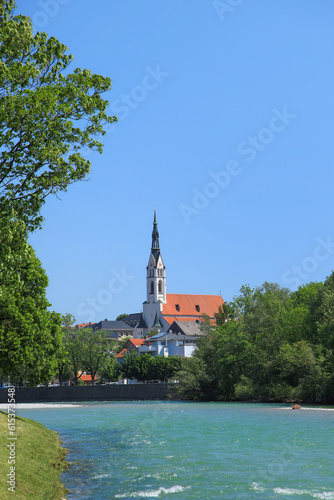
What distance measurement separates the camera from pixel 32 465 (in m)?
23.2

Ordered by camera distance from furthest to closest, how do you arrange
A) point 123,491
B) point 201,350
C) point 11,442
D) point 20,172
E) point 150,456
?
point 201,350 < point 150,456 < point 11,442 < point 123,491 < point 20,172

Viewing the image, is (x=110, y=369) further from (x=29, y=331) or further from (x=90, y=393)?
(x=29, y=331)

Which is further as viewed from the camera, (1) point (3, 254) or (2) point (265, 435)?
(2) point (265, 435)

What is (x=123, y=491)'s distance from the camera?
21328 millimetres

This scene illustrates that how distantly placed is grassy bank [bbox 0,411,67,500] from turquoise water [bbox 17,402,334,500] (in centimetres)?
75

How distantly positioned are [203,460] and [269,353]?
5879 cm

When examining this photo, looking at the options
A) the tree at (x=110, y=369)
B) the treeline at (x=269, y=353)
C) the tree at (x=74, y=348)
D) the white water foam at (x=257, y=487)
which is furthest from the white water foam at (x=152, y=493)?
the tree at (x=110, y=369)

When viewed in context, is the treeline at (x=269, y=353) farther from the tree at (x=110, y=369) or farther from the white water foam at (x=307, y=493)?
the white water foam at (x=307, y=493)

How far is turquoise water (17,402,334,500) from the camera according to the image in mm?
21359

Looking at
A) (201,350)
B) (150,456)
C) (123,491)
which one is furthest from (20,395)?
(123,491)

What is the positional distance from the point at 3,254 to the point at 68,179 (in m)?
3.47

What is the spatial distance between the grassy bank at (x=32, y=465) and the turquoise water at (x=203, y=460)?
A: 0.75 metres

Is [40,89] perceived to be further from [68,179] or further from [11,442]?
[11,442]

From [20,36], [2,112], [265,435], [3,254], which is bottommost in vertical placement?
[265,435]
